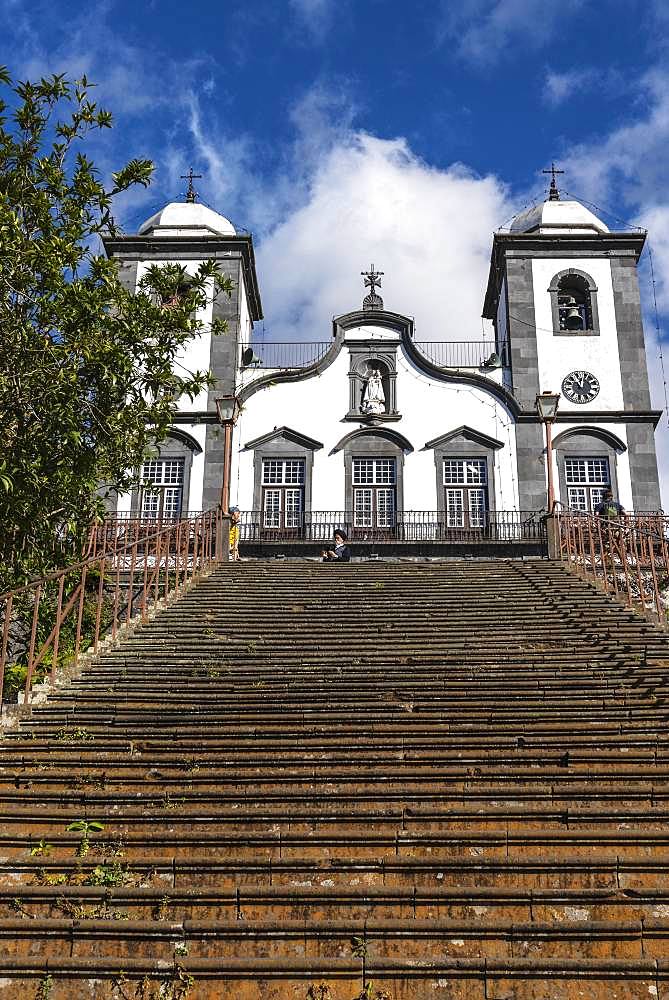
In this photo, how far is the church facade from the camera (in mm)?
20875

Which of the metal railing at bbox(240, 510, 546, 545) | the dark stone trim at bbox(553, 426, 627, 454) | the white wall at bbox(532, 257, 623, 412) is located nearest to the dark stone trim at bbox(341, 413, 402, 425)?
the metal railing at bbox(240, 510, 546, 545)

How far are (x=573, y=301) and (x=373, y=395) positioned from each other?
5362 mm

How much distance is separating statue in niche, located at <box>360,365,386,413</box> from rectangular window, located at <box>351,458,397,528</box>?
118cm

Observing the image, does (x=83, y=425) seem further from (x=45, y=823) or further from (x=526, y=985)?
(x=526, y=985)

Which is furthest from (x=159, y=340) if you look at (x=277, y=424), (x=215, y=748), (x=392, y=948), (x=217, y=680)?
(x=277, y=424)

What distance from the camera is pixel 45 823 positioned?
626cm

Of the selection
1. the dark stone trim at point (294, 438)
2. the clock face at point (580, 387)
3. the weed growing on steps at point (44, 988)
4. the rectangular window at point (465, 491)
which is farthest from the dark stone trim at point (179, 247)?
the weed growing on steps at point (44, 988)

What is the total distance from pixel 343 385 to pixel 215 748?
15680 mm

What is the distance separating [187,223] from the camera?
23.8 m

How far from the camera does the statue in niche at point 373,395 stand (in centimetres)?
2178

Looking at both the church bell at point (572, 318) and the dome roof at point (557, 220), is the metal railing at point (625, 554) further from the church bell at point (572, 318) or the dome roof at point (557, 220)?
the dome roof at point (557, 220)

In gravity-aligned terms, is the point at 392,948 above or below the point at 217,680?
below

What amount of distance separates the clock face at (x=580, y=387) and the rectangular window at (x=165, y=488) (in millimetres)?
8594

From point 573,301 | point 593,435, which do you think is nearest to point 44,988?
point 593,435
